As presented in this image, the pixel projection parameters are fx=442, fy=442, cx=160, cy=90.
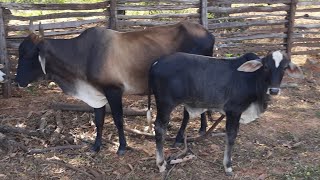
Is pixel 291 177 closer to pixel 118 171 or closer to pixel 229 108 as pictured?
pixel 229 108

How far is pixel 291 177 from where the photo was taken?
466cm

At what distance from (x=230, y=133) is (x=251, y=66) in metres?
0.77

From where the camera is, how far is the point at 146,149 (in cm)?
538

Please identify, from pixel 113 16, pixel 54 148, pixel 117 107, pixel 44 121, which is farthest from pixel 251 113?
pixel 113 16

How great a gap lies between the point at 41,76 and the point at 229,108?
88.1 inches

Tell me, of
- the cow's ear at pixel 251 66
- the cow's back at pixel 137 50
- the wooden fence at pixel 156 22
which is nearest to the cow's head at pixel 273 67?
the cow's ear at pixel 251 66

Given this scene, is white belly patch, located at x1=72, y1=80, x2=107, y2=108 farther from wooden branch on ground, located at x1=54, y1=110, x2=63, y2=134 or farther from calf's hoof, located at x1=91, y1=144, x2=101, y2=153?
wooden branch on ground, located at x1=54, y1=110, x2=63, y2=134

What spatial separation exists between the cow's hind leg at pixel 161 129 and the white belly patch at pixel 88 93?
2.73 ft

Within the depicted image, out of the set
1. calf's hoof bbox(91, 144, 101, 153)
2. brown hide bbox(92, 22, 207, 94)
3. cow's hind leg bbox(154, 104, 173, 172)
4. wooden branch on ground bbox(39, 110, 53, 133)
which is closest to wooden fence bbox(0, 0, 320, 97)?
wooden branch on ground bbox(39, 110, 53, 133)

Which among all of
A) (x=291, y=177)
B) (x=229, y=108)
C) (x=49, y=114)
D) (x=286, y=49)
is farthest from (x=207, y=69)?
(x=286, y=49)

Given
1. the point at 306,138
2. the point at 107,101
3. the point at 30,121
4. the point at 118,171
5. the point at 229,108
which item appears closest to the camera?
the point at 229,108

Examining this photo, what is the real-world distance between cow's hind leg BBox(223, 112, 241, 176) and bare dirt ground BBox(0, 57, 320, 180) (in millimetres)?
116

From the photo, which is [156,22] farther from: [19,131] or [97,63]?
[19,131]

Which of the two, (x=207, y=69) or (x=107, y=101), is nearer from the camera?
(x=207, y=69)
